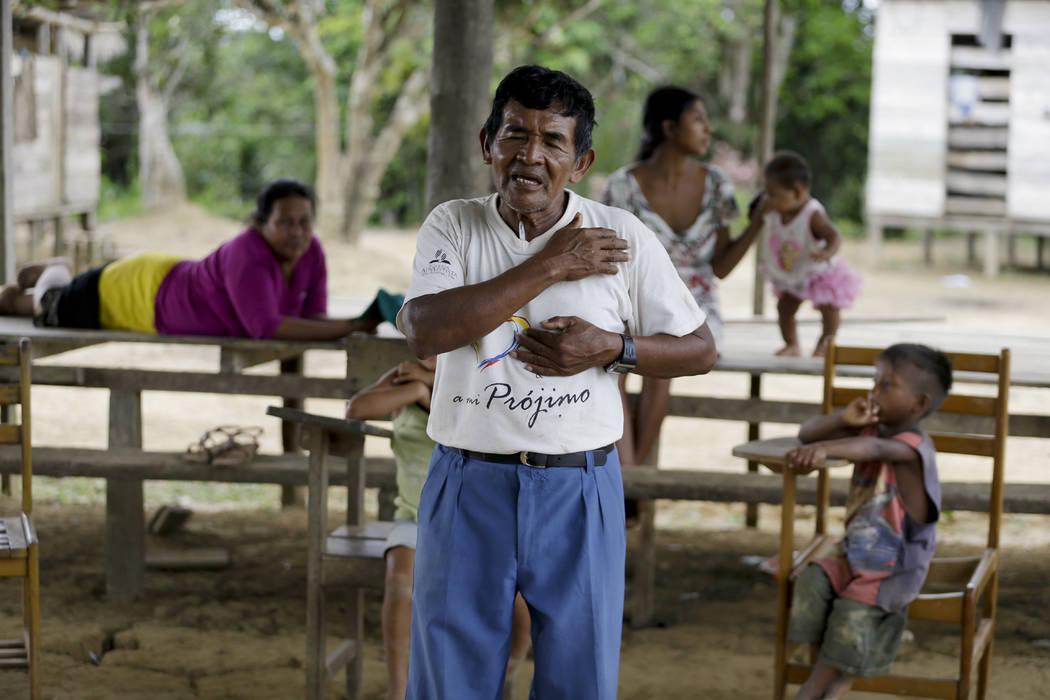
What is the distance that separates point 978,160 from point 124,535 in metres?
13.9

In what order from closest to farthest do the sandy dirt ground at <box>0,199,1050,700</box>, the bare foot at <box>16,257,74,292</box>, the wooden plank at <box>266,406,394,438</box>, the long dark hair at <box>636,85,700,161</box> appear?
the wooden plank at <box>266,406,394,438</box> → the sandy dirt ground at <box>0,199,1050,700</box> → the long dark hair at <box>636,85,700,161</box> → the bare foot at <box>16,257,74,292</box>

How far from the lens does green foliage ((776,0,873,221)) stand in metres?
22.0

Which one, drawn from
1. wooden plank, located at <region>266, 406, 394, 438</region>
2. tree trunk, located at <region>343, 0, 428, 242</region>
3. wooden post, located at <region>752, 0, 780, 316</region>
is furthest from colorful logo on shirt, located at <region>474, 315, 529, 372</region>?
tree trunk, located at <region>343, 0, 428, 242</region>

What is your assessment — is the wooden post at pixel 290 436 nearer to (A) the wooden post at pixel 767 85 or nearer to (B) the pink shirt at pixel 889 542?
(A) the wooden post at pixel 767 85

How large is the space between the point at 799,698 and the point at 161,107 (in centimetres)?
1920

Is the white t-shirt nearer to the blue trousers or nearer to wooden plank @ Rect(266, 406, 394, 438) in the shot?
the blue trousers

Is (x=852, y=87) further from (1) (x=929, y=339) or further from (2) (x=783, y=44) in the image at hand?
(1) (x=929, y=339)

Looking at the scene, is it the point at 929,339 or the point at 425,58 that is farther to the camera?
the point at 425,58

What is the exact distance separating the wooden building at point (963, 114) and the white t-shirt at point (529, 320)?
1489 cm

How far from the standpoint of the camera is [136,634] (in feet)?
15.7

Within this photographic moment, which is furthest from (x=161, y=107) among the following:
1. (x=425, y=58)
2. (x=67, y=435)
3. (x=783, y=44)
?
(x=67, y=435)

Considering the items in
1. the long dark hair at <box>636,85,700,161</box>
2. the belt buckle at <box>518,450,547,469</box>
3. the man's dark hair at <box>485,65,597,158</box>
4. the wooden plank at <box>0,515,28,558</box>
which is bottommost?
the wooden plank at <box>0,515,28,558</box>

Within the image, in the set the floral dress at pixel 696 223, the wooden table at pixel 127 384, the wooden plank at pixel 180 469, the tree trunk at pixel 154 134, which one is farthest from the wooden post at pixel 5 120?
the tree trunk at pixel 154 134

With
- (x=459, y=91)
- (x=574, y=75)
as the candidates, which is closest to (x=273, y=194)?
(x=459, y=91)
